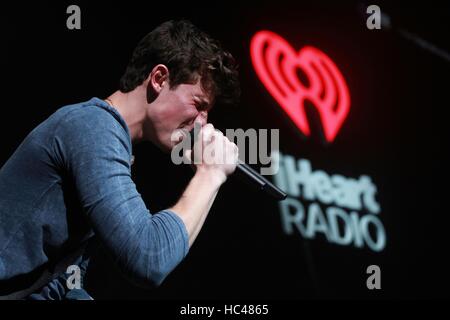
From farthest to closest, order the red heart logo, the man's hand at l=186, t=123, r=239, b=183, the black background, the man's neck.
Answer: the red heart logo
the black background
the man's neck
the man's hand at l=186, t=123, r=239, b=183

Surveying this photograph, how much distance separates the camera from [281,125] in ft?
15.3

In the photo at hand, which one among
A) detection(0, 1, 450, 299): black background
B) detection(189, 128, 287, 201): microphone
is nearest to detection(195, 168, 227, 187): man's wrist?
detection(189, 128, 287, 201): microphone

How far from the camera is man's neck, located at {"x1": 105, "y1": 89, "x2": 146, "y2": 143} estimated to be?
167 centimetres

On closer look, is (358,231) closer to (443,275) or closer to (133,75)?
(443,275)

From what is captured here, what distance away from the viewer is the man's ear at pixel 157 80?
1701 mm

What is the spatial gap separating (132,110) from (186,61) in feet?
0.66

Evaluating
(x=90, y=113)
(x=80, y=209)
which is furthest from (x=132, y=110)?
(x=80, y=209)

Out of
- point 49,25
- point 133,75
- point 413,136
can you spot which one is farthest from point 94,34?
point 413,136

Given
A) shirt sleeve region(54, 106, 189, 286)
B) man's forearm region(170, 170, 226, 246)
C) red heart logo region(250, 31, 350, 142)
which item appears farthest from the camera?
red heart logo region(250, 31, 350, 142)

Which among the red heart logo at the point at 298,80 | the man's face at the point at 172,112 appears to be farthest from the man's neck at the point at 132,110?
the red heart logo at the point at 298,80

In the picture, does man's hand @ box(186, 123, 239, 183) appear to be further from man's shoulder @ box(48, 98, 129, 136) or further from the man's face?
man's shoulder @ box(48, 98, 129, 136)

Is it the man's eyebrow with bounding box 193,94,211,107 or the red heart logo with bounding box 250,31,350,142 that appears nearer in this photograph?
the man's eyebrow with bounding box 193,94,211,107

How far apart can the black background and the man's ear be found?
1.62m

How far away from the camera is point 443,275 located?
5.35 metres
